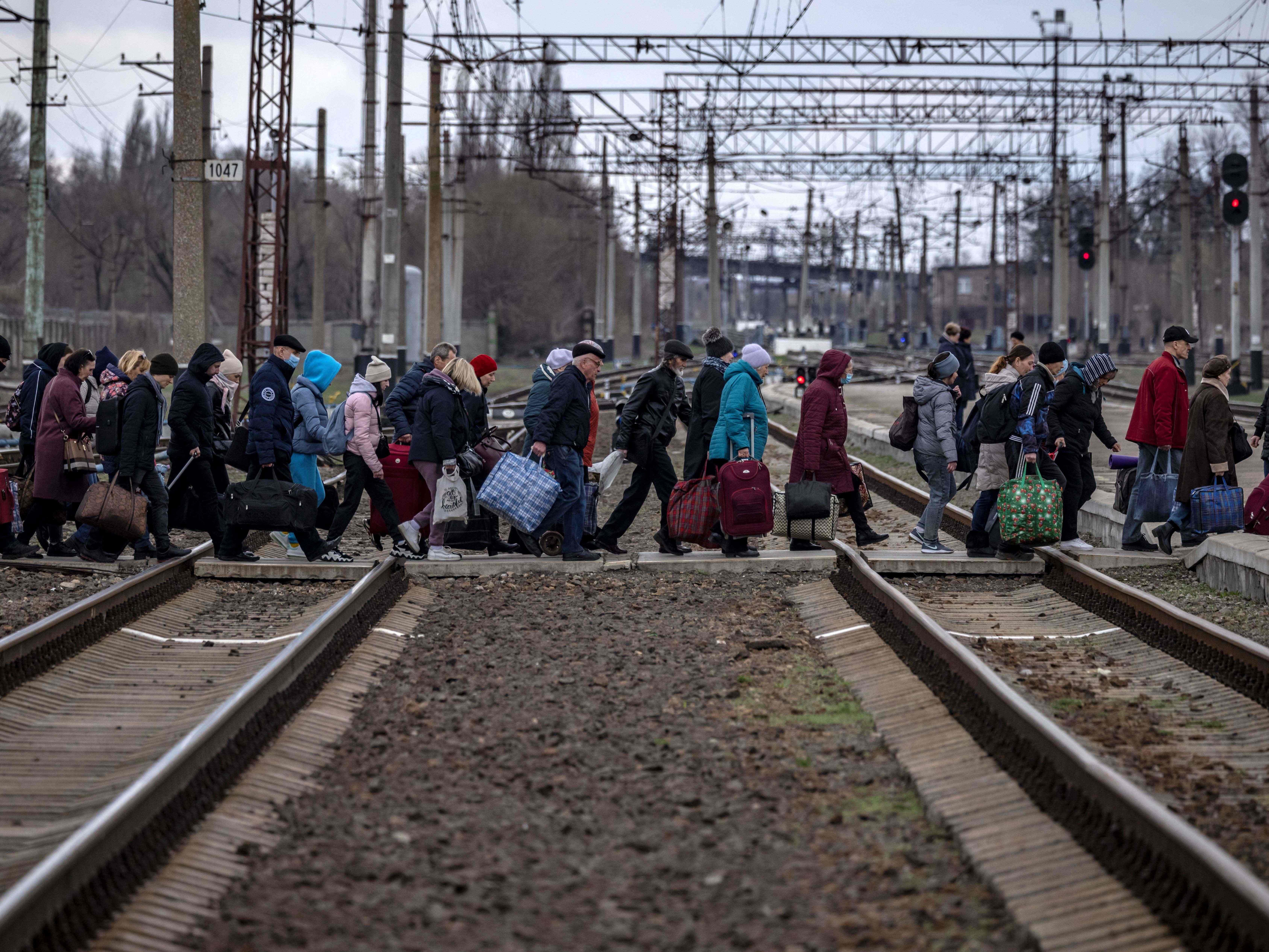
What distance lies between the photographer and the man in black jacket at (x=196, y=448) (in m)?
11.4

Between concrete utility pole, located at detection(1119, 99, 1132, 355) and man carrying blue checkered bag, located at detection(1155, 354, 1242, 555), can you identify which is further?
concrete utility pole, located at detection(1119, 99, 1132, 355)

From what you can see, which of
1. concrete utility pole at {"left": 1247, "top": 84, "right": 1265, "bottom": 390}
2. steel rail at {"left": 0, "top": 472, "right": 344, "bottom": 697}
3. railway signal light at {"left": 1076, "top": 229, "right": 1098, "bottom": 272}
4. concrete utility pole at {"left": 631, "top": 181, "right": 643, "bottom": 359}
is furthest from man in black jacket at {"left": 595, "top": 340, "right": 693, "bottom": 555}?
concrete utility pole at {"left": 631, "top": 181, "right": 643, "bottom": 359}

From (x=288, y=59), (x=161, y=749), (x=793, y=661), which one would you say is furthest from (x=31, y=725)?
(x=288, y=59)

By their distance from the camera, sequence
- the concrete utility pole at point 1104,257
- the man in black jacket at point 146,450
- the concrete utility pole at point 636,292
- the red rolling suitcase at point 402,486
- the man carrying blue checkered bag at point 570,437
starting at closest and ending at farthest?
the man carrying blue checkered bag at point 570,437
the man in black jacket at point 146,450
the red rolling suitcase at point 402,486
the concrete utility pole at point 1104,257
the concrete utility pole at point 636,292

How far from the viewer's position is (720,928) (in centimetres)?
443

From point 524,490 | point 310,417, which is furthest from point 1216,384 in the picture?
point 310,417

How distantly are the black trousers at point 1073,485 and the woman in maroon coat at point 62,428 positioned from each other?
7682 millimetres

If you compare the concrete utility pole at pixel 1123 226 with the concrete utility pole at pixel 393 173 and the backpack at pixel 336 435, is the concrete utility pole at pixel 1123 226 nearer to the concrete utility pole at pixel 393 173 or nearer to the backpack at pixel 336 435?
the concrete utility pole at pixel 393 173

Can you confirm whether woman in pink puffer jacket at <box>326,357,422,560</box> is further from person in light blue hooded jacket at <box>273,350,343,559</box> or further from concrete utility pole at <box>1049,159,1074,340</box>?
concrete utility pole at <box>1049,159,1074,340</box>

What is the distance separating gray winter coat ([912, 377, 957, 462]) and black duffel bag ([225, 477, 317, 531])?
480 centimetres

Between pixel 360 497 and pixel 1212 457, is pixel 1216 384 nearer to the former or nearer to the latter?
pixel 1212 457

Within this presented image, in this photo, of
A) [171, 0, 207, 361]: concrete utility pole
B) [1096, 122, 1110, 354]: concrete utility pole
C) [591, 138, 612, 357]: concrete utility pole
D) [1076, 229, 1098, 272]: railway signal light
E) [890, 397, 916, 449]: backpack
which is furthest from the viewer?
[591, 138, 612, 357]: concrete utility pole

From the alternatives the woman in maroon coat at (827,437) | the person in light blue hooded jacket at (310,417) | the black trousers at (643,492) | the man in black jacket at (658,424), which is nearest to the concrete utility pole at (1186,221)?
the woman in maroon coat at (827,437)

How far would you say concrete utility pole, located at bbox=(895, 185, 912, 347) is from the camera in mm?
83125
